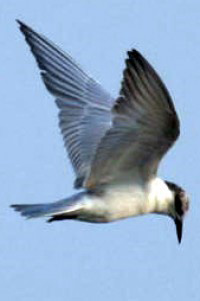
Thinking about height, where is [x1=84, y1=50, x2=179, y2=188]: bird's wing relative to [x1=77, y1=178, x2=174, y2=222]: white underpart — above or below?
above

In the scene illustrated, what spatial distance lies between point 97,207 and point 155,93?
1255 millimetres

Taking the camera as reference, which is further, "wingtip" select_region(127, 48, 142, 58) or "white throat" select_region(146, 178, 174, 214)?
"white throat" select_region(146, 178, 174, 214)

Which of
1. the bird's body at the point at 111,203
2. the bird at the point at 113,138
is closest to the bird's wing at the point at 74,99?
the bird at the point at 113,138

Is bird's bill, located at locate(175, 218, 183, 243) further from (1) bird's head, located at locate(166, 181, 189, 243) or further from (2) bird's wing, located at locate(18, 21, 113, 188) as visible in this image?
(2) bird's wing, located at locate(18, 21, 113, 188)

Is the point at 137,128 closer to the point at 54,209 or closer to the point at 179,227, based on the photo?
the point at 54,209

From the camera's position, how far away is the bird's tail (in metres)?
8.53

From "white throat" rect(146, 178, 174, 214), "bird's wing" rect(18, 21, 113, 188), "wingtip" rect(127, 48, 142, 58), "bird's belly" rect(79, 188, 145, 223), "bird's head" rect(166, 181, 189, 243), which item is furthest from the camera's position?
"bird's wing" rect(18, 21, 113, 188)

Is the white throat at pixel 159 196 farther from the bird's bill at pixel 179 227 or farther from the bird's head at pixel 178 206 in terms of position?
the bird's bill at pixel 179 227

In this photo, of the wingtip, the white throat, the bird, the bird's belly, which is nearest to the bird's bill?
the bird

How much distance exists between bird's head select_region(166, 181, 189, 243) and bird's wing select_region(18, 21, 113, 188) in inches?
29.2

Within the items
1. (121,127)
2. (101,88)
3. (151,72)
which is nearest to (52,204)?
(121,127)

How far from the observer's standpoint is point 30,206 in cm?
866

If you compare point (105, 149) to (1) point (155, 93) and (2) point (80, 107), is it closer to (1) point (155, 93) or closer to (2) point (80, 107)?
(1) point (155, 93)

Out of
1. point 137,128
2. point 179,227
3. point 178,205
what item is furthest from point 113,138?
point 179,227
